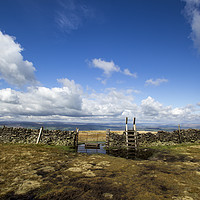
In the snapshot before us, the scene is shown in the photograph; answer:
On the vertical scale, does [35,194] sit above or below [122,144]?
above

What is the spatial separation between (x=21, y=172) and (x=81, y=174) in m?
2.73

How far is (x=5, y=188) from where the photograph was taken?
164 inches

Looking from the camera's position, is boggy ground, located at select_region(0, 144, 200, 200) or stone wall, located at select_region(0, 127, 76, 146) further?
stone wall, located at select_region(0, 127, 76, 146)

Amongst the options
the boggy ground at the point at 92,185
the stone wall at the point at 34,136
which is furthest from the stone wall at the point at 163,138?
the boggy ground at the point at 92,185

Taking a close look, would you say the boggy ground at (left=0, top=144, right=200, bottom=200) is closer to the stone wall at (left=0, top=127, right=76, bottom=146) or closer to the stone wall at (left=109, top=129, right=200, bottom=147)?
the stone wall at (left=0, top=127, right=76, bottom=146)

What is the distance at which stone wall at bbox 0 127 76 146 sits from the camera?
70.3 feet

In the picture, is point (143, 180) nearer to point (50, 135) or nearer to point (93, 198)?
point (93, 198)

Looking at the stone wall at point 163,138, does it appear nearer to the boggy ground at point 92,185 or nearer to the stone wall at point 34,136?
the stone wall at point 34,136

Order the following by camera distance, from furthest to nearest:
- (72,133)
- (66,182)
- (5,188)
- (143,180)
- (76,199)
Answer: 1. (72,133)
2. (143,180)
3. (66,182)
4. (5,188)
5. (76,199)

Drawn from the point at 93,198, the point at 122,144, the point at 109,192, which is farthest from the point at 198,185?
the point at 122,144

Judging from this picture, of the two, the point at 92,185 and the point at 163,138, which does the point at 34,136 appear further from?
the point at 163,138

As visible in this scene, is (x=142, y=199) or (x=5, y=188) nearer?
(x=142, y=199)

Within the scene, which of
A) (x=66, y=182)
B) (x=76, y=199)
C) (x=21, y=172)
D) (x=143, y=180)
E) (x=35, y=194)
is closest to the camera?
(x=76, y=199)

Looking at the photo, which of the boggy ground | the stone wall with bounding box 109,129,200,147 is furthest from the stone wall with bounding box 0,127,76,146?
the boggy ground
